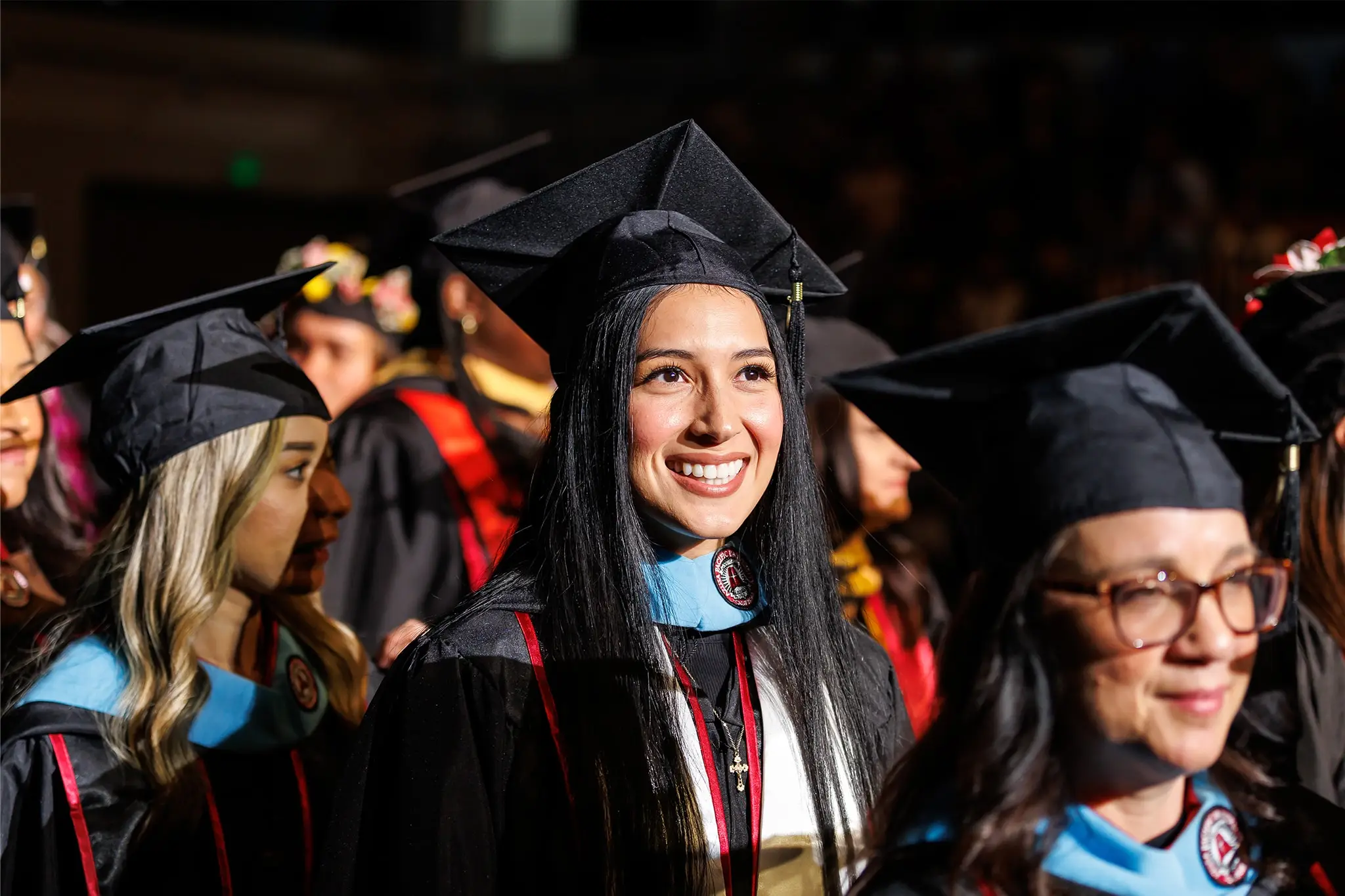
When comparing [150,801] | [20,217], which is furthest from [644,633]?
[20,217]

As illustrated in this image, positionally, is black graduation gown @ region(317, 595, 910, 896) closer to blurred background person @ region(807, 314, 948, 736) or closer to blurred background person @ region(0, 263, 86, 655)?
blurred background person @ region(0, 263, 86, 655)

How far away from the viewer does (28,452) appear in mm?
2982

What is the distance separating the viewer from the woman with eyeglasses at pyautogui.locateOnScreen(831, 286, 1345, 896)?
1.48 meters

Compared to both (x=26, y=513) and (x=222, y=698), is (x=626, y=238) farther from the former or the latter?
(x=26, y=513)

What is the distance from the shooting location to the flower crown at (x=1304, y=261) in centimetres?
283

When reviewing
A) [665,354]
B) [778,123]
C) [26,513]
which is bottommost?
[26,513]

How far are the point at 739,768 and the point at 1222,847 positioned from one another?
67 centimetres

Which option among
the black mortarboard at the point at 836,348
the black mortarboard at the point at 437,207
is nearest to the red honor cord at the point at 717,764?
the black mortarboard at the point at 836,348

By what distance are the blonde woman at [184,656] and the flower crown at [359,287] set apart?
2418 millimetres

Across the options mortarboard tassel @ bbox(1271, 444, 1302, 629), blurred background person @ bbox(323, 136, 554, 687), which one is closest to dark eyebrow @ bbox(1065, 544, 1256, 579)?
mortarboard tassel @ bbox(1271, 444, 1302, 629)

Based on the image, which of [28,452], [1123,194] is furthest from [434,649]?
[1123,194]

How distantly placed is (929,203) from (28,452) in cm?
579

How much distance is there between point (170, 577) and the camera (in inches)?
99.6

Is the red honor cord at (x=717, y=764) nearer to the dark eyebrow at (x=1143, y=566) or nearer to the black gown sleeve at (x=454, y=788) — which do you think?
the black gown sleeve at (x=454, y=788)
